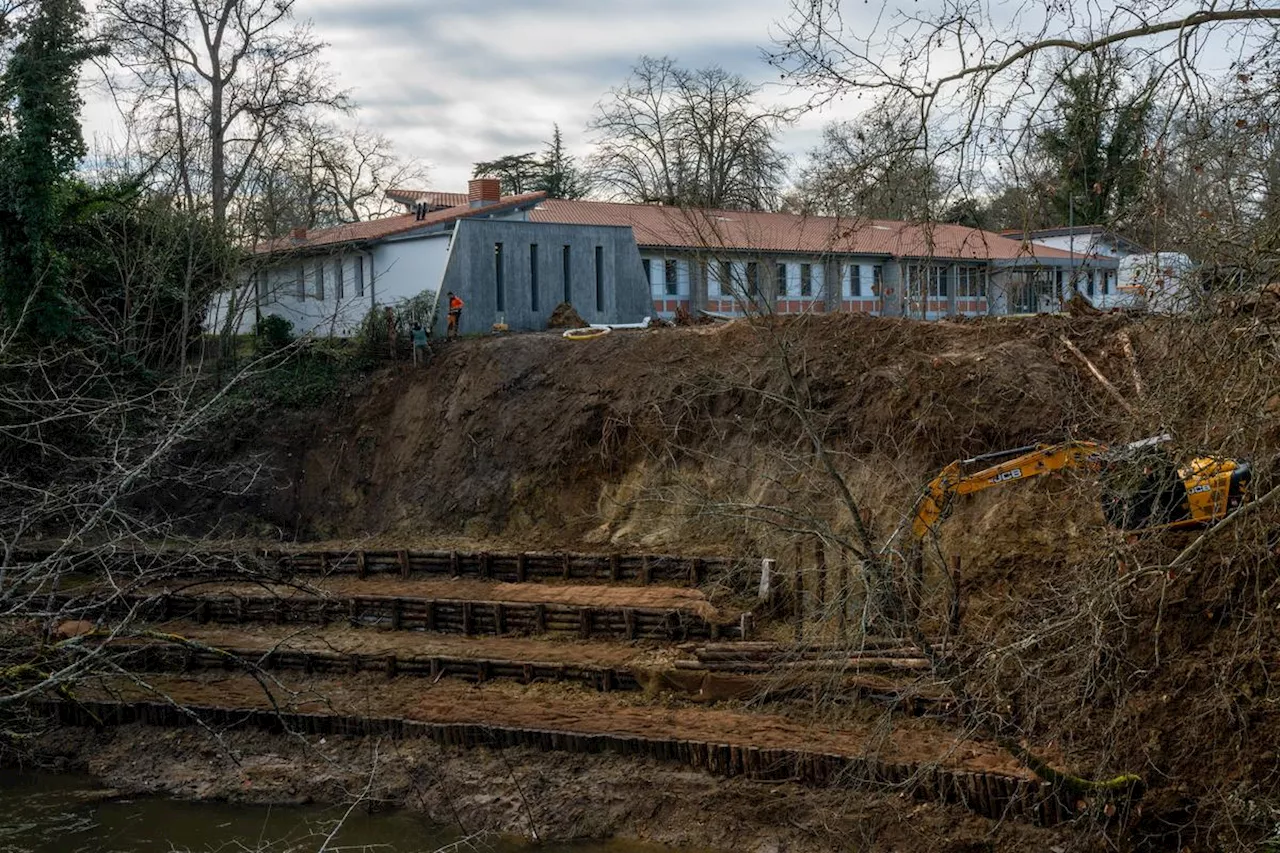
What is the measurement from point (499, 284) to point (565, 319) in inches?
76.0

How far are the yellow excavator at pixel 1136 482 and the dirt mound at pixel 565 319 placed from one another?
1354cm

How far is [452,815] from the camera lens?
14109mm

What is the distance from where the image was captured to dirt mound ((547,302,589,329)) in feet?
101

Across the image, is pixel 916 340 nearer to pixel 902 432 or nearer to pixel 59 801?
pixel 902 432

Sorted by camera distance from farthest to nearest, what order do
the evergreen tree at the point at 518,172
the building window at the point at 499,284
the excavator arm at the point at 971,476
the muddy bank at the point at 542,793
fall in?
the evergreen tree at the point at 518,172 → the building window at the point at 499,284 → the excavator arm at the point at 971,476 → the muddy bank at the point at 542,793

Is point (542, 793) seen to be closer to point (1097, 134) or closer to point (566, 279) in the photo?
point (1097, 134)

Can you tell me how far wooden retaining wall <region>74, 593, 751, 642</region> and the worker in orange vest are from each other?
395 inches

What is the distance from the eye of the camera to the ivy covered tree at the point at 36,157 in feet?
88.3

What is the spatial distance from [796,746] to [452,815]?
13.0ft

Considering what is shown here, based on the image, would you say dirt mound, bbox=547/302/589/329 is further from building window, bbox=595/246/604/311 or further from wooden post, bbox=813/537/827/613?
wooden post, bbox=813/537/827/613

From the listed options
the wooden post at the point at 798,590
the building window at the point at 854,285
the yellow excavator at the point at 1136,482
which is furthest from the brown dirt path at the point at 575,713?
the building window at the point at 854,285

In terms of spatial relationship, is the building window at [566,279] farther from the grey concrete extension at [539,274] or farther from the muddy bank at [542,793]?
the muddy bank at [542,793]

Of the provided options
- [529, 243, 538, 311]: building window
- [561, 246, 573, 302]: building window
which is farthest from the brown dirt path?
[561, 246, 573, 302]: building window

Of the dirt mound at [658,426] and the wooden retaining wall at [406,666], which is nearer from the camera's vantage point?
the wooden retaining wall at [406,666]
